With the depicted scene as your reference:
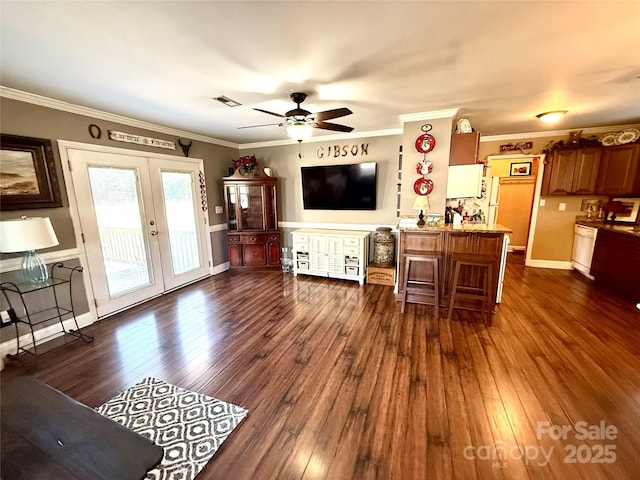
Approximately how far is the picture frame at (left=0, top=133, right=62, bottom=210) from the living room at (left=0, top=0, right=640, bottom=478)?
3.3 inches

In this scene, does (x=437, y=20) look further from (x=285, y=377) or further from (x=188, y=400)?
(x=188, y=400)

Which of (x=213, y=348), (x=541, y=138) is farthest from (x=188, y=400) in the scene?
(x=541, y=138)

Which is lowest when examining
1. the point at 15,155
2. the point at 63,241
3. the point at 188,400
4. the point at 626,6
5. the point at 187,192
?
the point at 188,400

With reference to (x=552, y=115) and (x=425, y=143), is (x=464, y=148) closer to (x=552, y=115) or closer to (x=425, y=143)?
(x=425, y=143)

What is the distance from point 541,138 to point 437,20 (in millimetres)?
4657

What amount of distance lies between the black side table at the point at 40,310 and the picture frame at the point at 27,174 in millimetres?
716

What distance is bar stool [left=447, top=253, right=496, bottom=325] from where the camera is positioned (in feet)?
9.76

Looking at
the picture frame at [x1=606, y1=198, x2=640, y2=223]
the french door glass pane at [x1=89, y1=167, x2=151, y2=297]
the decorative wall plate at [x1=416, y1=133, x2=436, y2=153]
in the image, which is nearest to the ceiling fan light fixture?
the decorative wall plate at [x1=416, y1=133, x2=436, y2=153]

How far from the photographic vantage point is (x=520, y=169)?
5.41m

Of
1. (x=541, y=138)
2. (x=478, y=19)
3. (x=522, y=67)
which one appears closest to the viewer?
(x=478, y=19)

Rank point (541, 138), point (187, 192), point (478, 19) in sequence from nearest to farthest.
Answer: point (478, 19) → point (187, 192) → point (541, 138)

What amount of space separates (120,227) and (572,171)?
7315 millimetres

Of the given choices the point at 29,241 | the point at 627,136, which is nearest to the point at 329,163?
the point at 29,241

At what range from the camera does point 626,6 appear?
57.1 inches
